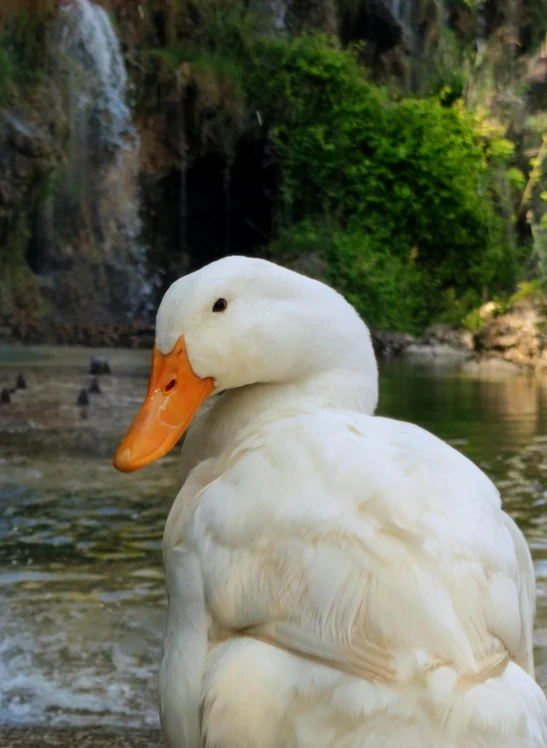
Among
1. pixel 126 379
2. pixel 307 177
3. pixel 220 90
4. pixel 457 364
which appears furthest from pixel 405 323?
pixel 220 90

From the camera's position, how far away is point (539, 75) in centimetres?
696

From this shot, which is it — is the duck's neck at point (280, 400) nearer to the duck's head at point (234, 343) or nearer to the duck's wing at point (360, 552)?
the duck's head at point (234, 343)

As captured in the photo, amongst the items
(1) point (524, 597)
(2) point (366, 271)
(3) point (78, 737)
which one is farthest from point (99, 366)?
(1) point (524, 597)

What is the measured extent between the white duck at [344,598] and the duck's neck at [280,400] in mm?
90

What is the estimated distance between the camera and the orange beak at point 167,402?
1.36 m

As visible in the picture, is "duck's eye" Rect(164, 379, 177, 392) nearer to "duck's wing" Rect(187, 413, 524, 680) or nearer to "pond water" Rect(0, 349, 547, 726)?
"duck's wing" Rect(187, 413, 524, 680)

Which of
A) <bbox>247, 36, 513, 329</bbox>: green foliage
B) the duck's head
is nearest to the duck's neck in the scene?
the duck's head

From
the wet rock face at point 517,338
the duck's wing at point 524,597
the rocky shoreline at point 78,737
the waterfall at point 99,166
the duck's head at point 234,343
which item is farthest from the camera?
the waterfall at point 99,166

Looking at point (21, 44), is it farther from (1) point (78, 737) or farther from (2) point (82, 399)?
(1) point (78, 737)

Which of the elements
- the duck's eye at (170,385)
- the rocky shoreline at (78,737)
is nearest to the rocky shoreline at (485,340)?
the rocky shoreline at (78,737)

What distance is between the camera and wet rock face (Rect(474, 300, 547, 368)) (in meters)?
6.07

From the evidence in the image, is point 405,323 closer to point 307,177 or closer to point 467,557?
point 307,177

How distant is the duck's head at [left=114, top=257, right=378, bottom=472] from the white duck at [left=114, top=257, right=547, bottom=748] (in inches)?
3.7

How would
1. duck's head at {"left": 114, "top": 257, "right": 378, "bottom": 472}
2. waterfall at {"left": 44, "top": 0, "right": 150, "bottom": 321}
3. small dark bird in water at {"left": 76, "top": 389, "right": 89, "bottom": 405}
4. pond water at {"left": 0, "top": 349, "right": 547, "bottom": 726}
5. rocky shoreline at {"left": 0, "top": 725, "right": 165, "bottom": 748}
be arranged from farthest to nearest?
waterfall at {"left": 44, "top": 0, "right": 150, "bottom": 321} < small dark bird in water at {"left": 76, "top": 389, "right": 89, "bottom": 405} < pond water at {"left": 0, "top": 349, "right": 547, "bottom": 726} < rocky shoreline at {"left": 0, "top": 725, "right": 165, "bottom": 748} < duck's head at {"left": 114, "top": 257, "right": 378, "bottom": 472}
